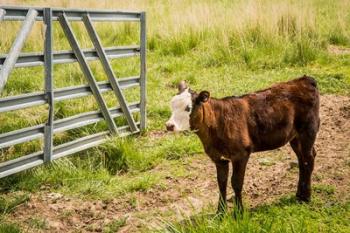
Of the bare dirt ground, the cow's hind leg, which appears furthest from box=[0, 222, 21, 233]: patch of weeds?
the cow's hind leg

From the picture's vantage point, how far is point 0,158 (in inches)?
251

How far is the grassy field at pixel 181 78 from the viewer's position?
193 inches

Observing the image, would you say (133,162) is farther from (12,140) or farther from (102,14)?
(102,14)

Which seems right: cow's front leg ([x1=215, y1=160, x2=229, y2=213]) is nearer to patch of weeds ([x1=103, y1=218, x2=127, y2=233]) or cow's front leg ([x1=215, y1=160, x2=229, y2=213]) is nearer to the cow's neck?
the cow's neck

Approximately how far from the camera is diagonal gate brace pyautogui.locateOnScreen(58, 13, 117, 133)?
620 cm

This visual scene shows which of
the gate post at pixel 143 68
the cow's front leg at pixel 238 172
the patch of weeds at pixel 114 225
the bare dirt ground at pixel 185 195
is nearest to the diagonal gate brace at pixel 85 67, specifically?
the gate post at pixel 143 68

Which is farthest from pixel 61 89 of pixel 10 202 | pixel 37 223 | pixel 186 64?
pixel 186 64

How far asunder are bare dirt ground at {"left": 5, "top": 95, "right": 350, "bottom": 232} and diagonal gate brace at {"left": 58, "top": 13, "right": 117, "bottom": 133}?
1.07m

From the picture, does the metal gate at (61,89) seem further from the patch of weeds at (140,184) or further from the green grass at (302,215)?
the green grass at (302,215)

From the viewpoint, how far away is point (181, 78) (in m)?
10.2

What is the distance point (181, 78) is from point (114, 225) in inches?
220

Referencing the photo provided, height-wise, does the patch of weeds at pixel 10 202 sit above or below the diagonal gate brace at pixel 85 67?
below

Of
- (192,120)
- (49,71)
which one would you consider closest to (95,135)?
(49,71)

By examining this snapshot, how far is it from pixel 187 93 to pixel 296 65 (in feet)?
23.2
